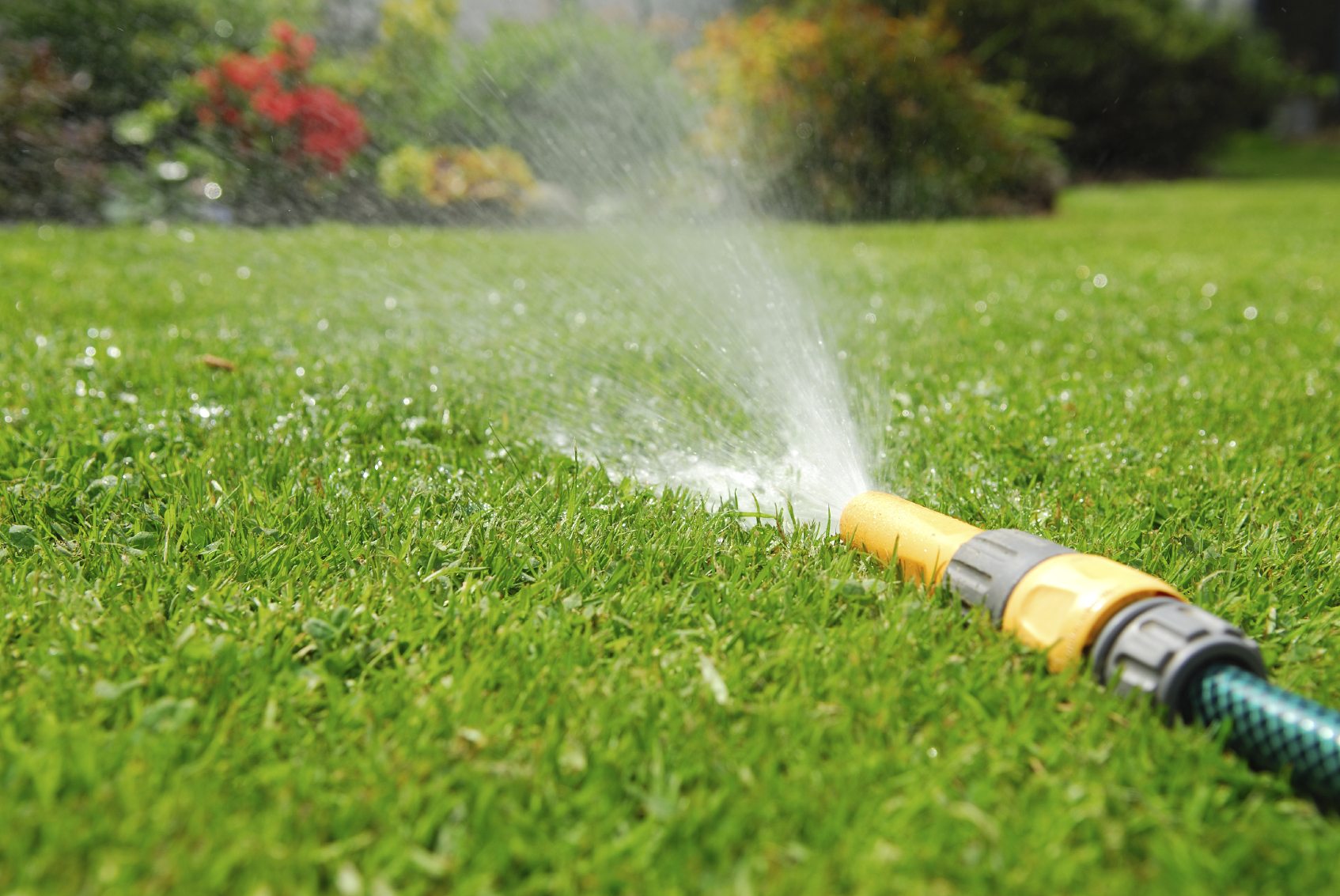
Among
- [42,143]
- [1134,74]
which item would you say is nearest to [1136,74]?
[1134,74]

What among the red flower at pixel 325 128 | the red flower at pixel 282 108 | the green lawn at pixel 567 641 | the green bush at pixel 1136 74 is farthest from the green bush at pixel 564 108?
the green lawn at pixel 567 641

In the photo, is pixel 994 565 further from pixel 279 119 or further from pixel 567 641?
pixel 279 119

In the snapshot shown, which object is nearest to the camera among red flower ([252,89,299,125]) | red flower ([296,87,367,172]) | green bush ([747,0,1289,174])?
red flower ([252,89,299,125])

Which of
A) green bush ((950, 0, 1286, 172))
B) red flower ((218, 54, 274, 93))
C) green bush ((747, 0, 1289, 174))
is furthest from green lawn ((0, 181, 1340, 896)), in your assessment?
green bush ((950, 0, 1286, 172))

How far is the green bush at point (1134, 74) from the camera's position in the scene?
546 inches

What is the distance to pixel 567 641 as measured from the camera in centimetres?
161

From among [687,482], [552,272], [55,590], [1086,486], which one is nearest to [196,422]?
[55,590]

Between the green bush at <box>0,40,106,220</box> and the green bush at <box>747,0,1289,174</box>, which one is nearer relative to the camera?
the green bush at <box>0,40,106,220</box>

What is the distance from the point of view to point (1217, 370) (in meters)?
3.31

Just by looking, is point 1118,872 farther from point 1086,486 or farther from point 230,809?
point 1086,486

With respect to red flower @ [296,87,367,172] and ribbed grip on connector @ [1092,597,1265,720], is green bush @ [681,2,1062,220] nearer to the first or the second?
red flower @ [296,87,367,172]

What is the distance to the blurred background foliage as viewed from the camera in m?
7.62

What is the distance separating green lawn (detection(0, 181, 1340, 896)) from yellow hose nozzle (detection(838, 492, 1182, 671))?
0.18 feet

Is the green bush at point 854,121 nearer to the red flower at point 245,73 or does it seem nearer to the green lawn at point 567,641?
the red flower at point 245,73
